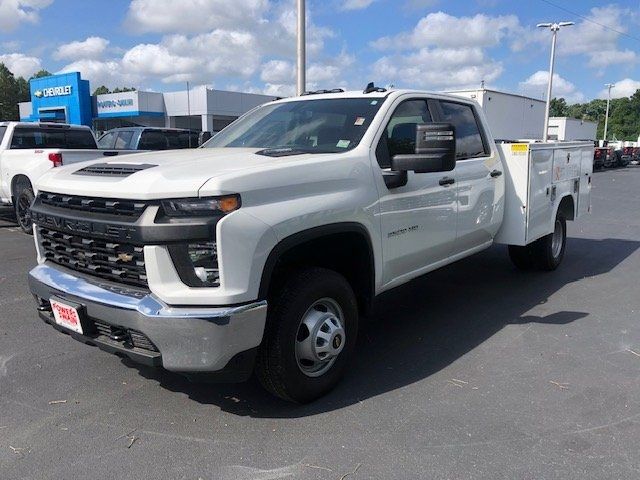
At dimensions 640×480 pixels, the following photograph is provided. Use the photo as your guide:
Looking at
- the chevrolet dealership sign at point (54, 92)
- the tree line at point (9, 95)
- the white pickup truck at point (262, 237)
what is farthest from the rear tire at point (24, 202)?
the tree line at point (9, 95)

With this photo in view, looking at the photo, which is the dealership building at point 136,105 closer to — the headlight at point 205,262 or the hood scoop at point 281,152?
the hood scoop at point 281,152

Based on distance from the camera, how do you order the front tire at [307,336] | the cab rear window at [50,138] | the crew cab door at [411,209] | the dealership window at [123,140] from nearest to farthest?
the front tire at [307,336]
the crew cab door at [411,209]
the cab rear window at [50,138]
the dealership window at [123,140]

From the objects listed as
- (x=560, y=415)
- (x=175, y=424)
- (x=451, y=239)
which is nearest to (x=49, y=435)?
(x=175, y=424)

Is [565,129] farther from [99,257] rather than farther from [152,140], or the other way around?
[99,257]

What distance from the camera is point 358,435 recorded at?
10.6 ft

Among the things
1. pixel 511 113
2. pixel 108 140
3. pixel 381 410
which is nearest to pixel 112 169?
pixel 381 410

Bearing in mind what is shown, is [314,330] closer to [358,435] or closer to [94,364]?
[358,435]

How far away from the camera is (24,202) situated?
9.09m

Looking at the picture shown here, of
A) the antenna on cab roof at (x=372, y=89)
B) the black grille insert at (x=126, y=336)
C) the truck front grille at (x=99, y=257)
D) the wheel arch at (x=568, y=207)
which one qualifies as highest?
the antenna on cab roof at (x=372, y=89)

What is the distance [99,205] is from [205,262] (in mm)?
750

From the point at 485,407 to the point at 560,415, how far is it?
0.44m

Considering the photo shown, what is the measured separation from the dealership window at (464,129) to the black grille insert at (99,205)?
2.97 m

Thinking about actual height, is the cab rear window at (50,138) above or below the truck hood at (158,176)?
above

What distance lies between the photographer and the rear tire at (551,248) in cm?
685
